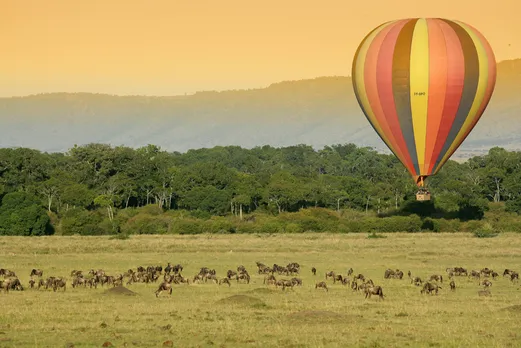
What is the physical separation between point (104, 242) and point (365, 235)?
87.1 feet

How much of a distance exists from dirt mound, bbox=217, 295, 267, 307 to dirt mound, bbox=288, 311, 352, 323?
161 inches

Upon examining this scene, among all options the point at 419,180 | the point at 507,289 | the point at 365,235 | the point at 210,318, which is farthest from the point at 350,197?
the point at 210,318

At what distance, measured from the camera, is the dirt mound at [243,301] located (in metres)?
39.2

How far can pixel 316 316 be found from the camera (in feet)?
114

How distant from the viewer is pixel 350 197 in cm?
13462

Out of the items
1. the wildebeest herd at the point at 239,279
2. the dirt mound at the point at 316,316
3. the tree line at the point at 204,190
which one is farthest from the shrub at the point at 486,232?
the dirt mound at the point at 316,316

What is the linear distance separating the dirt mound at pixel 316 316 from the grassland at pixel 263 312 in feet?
0.16

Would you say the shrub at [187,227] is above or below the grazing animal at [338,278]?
above

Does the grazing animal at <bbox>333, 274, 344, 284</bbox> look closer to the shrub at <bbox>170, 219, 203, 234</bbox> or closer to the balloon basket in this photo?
the balloon basket

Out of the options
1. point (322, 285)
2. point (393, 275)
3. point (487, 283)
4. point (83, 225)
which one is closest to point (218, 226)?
point (83, 225)

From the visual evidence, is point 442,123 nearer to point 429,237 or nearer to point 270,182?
point 429,237

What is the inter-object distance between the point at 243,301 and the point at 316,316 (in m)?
5.69

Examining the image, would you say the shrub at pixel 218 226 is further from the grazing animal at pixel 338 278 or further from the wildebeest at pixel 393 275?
the grazing animal at pixel 338 278

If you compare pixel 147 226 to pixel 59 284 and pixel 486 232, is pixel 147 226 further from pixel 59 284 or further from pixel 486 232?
pixel 59 284
